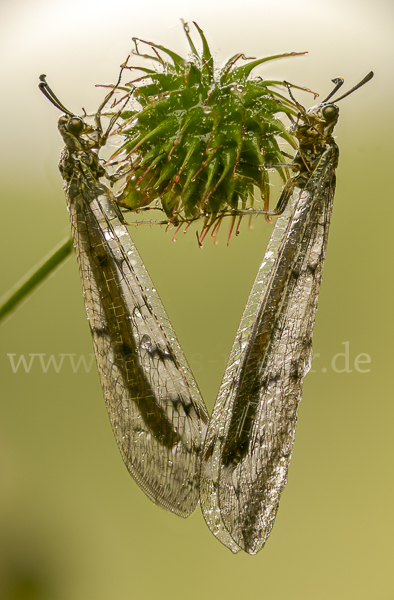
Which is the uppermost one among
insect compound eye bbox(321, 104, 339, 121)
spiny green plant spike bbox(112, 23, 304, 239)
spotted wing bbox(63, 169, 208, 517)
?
insect compound eye bbox(321, 104, 339, 121)

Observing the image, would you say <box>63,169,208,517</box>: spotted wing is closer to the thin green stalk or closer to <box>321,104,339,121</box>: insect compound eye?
the thin green stalk

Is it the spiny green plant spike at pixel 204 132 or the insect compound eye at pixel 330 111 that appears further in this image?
the insect compound eye at pixel 330 111

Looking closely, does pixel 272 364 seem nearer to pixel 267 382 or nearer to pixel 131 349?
pixel 267 382

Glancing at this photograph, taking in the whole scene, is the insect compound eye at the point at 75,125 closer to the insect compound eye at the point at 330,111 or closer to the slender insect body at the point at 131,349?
the slender insect body at the point at 131,349

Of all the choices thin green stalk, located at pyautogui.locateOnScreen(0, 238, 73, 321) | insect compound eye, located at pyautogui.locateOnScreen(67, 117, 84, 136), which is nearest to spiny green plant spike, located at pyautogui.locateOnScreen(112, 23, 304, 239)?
insect compound eye, located at pyautogui.locateOnScreen(67, 117, 84, 136)

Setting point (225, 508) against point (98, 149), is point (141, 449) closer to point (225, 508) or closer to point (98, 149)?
point (225, 508)

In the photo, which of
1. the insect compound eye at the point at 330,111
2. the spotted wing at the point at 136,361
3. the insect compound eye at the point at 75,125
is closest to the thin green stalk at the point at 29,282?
the spotted wing at the point at 136,361

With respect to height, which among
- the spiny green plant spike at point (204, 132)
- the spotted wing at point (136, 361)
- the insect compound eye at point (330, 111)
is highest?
the insect compound eye at point (330, 111)
